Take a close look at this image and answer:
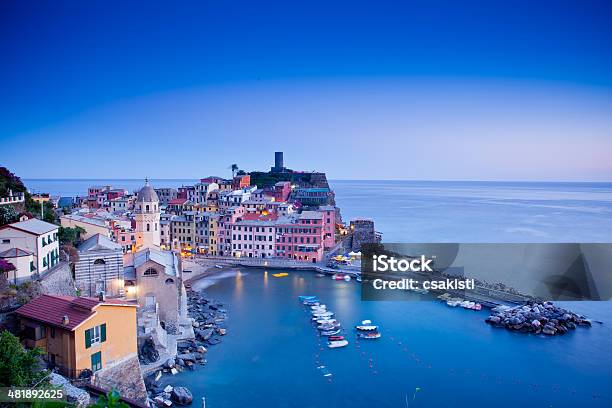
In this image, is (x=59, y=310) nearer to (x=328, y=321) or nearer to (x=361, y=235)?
(x=328, y=321)

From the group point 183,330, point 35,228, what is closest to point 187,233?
point 183,330

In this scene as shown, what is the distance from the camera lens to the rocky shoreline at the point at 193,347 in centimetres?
1279

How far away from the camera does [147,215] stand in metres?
22.4

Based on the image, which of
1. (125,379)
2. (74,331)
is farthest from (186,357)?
(74,331)

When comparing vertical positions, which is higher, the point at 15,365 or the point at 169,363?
the point at 15,365

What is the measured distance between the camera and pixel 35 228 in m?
14.0

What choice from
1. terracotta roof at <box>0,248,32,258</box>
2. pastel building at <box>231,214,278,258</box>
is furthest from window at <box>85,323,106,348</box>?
pastel building at <box>231,214,278,258</box>

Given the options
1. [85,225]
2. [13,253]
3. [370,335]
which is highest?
[13,253]

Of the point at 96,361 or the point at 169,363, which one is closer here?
the point at 96,361

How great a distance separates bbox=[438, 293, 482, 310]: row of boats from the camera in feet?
74.2

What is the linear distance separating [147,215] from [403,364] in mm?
14384

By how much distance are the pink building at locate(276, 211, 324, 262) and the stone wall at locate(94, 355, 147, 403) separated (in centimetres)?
2193

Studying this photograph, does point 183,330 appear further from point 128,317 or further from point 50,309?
point 50,309

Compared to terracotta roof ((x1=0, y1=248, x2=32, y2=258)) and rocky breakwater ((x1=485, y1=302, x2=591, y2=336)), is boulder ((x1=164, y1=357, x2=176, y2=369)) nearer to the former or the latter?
terracotta roof ((x1=0, y1=248, x2=32, y2=258))
